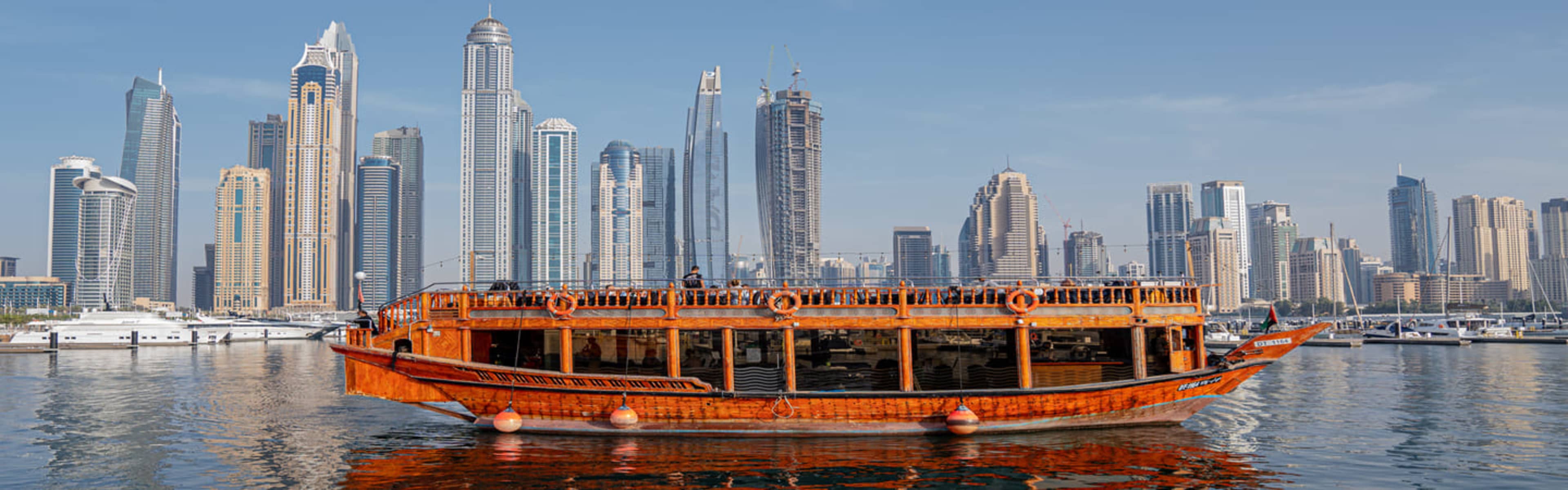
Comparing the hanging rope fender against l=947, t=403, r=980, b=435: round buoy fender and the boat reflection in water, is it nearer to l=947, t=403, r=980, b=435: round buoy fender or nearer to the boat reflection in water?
the boat reflection in water

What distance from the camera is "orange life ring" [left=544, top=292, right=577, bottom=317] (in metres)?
19.4

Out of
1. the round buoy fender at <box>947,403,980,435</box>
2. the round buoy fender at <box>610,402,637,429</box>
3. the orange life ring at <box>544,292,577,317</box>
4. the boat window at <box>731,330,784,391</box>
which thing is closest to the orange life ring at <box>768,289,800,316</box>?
the boat window at <box>731,330,784,391</box>

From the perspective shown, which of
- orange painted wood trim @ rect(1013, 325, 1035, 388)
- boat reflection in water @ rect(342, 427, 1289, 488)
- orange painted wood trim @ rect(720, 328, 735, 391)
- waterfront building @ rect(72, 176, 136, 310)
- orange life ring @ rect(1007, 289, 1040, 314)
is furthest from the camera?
waterfront building @ rect(72, 176, 136, 310)

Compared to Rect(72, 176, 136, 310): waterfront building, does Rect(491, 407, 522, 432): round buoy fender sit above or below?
below

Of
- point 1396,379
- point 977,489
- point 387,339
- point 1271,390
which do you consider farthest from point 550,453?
point 1396,379

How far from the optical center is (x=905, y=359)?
18938 mm

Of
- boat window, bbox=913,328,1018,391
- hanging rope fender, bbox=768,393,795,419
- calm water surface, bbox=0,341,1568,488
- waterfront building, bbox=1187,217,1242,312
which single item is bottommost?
calm water surface, bbox=0,341,1568,488

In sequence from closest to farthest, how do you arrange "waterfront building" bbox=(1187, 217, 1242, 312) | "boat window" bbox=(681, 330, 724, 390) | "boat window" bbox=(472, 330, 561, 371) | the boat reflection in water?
the boat reflection in water, "boat window" bbox=(681, 330, 724, 390), "boat window" bbox=(472, 330, 561, 371), "waterfront building" bbox=(1187, 217, 1242, 312)

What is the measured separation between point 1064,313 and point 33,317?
131 m

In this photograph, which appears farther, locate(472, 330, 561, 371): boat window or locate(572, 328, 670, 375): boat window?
locate(472, 330, 561, 371): boat window

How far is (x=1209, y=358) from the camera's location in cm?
2081

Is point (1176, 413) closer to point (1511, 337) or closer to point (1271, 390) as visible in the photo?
point (1271, 390)

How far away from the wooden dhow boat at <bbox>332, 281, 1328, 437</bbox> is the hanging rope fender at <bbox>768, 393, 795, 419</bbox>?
0.03 m

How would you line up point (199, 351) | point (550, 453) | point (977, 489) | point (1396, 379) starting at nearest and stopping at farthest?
point (977, 489)
point (550, 453)
point (1396, 379)
point (199, 351)
